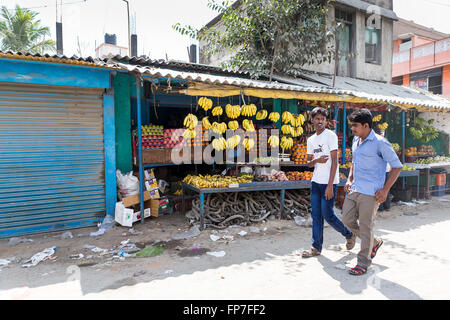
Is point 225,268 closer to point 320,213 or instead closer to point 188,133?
point 320,213

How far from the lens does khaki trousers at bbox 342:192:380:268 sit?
3.54 m

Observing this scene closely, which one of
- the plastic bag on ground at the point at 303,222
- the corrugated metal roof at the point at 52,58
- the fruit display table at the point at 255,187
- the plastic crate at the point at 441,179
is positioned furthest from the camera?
the plastic crate at the point at 441,179

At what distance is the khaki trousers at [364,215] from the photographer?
3.54 m

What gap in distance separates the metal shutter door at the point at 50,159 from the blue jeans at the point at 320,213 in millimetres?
4343

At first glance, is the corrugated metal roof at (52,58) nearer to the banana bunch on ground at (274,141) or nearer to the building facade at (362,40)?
the banana bunch on ground at (274,141)

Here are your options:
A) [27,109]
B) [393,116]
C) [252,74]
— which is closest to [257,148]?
[252,74]

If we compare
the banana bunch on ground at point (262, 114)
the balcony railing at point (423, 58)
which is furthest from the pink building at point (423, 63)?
the banana bunch on ground at point (262, 114)

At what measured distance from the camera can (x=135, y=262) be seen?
13.7 feet

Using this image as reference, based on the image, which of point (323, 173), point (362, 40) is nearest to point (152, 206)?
point (323, 173)

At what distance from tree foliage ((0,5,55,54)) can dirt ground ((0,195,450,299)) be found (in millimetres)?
18118

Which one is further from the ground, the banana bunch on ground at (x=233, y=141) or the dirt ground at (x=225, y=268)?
the banana bunch on ground at (x=233, y=141)

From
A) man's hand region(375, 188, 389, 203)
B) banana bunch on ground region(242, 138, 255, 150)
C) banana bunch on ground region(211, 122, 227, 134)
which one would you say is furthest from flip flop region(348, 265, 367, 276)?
banana bunch on ground region(211, 122, 227, 134)

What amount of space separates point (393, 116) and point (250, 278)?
1008 cm
